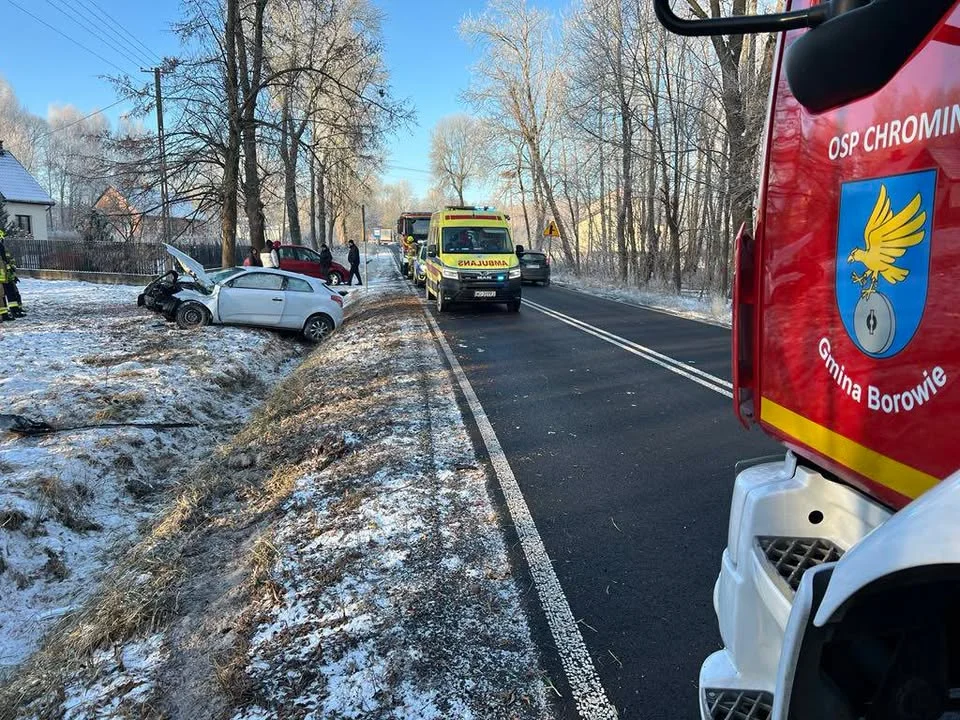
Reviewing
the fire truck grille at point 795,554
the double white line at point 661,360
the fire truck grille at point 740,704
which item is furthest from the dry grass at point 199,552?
the double white line at point 661,360

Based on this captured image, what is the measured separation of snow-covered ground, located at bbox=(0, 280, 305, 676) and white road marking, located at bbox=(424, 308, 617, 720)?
10.3 ft

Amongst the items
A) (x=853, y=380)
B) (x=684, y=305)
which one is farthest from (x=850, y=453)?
(x=684, y=305)

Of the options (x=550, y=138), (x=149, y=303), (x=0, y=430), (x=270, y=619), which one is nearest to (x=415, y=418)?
(x=270, y=619)

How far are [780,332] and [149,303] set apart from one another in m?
15.1

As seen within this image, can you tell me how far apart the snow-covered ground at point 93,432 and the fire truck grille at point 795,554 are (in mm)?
4321

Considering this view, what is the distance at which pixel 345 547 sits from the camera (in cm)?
395

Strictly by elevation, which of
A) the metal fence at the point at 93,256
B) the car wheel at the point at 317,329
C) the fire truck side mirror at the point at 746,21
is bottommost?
the car wheel at the point at 317,329

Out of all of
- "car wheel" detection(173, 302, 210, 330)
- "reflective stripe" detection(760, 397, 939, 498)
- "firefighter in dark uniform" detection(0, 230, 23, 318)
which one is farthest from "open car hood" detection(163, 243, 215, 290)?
"reflective stripe" detection(760, 397, 939, 498)

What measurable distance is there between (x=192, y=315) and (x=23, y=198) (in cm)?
4163

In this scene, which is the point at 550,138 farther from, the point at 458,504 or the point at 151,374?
the point at 458,504

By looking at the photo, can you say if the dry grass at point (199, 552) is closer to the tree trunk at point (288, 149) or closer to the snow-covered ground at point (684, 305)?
the snow-covered ground at point (684, 305)

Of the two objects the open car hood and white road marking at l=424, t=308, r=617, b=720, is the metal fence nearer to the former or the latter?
the open car hood

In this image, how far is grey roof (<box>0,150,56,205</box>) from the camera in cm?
4409

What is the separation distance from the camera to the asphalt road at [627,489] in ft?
9.70
